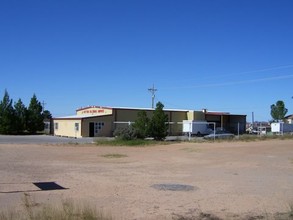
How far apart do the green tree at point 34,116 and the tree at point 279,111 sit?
61413mm

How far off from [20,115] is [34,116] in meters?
2.45

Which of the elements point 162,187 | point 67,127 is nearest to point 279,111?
point 67,127

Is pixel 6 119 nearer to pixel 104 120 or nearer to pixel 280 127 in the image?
pixel 104 120

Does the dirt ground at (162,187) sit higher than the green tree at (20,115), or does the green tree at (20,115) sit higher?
the green tree at (20,115)

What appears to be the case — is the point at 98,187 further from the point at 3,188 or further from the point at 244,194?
the point at 244,194

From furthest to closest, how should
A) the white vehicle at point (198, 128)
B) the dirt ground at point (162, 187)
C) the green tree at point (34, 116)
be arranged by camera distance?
the green tree at point (34, 116), the white vehicle at point (198, 128), the dirt ground at point (162, 187)

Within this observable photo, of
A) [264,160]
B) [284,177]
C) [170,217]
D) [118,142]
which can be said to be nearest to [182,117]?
[118,142]

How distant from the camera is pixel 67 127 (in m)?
65.0

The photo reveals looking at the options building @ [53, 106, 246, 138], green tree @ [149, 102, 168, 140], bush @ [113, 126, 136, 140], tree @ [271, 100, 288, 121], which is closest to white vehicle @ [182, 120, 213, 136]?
building @ [53, 106, 246, 138]

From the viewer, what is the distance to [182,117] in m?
72.3

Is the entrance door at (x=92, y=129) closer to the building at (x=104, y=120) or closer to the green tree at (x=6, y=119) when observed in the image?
the building at (x=104, y=120)

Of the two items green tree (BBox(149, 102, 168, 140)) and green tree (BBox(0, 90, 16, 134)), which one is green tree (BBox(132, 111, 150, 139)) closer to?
green tree (BBox(149, 102, 168, 140))

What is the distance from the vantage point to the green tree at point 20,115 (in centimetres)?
6900

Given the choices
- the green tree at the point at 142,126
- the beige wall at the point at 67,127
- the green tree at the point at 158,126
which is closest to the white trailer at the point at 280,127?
the green tree at the point at 158,126
